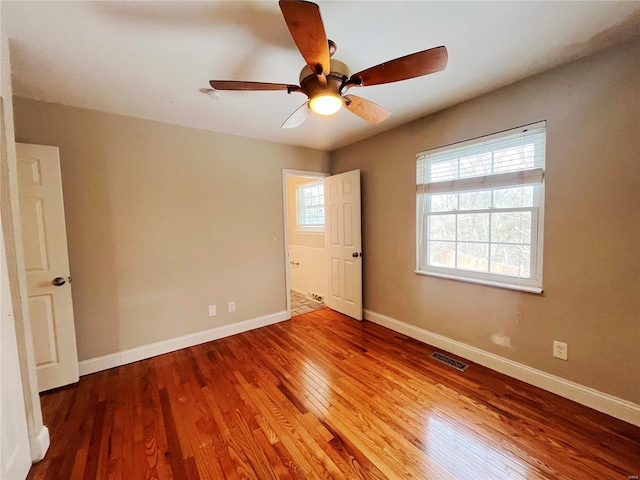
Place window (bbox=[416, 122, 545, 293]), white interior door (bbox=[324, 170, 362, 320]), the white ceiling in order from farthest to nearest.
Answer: white interior door (bbox=[324, 170, 362, 320]) < window (bbox=[416, 122, 545, 293]) < the white ceiling

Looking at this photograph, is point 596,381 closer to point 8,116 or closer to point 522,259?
point 522,259

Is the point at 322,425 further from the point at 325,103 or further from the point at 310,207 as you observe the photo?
the point at 310,207

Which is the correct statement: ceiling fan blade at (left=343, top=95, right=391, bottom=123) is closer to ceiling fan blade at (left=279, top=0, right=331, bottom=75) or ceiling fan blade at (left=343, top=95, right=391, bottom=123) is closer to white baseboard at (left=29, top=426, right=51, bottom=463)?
ceiling fan blade at (left=279, top=0, right=331, bottom=75)

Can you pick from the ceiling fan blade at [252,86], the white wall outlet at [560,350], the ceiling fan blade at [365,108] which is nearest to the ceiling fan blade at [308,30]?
the ceiling fan blade at [252,86]

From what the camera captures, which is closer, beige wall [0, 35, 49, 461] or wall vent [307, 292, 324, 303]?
beige wall [0, 35, 49, 461]

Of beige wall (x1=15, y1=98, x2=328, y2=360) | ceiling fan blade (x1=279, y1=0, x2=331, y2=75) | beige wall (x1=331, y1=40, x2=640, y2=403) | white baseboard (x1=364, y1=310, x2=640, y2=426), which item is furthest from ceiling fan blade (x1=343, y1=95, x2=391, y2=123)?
white baseboard (x1=364, y1=310, x2=640, y2=426)

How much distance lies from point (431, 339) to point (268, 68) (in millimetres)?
2887

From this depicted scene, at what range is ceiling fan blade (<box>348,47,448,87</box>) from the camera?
1220 millimetres

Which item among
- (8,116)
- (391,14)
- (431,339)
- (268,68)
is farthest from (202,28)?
(431,339)

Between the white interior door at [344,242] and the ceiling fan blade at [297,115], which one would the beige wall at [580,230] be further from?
the ceiling fan blade at [297,115]

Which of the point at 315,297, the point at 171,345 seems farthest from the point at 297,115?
the point at 315,297

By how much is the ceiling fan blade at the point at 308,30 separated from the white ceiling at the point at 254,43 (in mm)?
303

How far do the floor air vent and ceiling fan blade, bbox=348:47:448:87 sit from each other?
235cm

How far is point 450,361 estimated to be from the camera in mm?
2455
